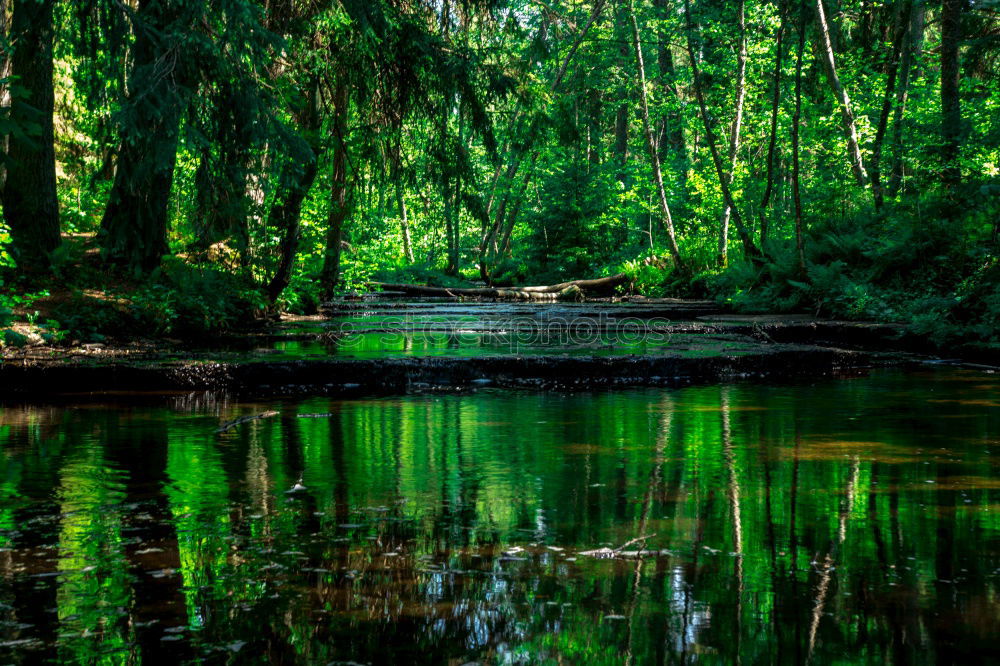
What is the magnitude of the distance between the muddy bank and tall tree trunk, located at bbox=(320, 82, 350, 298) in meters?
4.17

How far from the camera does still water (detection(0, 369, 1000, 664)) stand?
2266 millimetres

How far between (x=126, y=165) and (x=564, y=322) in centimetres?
802

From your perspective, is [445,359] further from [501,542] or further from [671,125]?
[671,125]

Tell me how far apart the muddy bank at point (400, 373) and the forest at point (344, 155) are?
88 cm

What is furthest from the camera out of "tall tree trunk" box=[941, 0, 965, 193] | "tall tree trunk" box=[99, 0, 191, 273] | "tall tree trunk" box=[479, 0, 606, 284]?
"tall tree trunk" box=[941, 0, 965, 193]

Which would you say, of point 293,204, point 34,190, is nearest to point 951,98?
point 293,204

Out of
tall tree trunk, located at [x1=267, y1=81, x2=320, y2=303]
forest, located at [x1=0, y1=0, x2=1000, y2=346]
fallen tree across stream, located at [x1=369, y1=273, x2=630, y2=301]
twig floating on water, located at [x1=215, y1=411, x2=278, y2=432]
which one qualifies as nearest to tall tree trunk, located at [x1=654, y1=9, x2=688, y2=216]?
forest, located at [x1=0, y1=0, x2=1000, y2=346]

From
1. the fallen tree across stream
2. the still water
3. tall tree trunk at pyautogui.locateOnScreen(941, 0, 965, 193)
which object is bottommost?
the still water

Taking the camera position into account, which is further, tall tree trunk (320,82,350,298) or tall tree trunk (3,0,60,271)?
tall tree trunk (320,82,350,298)

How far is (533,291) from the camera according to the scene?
84.7ft

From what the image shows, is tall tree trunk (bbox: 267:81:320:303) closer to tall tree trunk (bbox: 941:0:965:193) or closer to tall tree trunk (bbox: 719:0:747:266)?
tall tree trunk (bbox: 941:0:965:193)

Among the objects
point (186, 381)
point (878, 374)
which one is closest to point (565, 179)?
point (878, 374)

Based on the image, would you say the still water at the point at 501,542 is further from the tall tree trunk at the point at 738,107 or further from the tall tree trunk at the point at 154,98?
the tall tree trunk at the point at 738,107

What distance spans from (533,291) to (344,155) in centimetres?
1391
